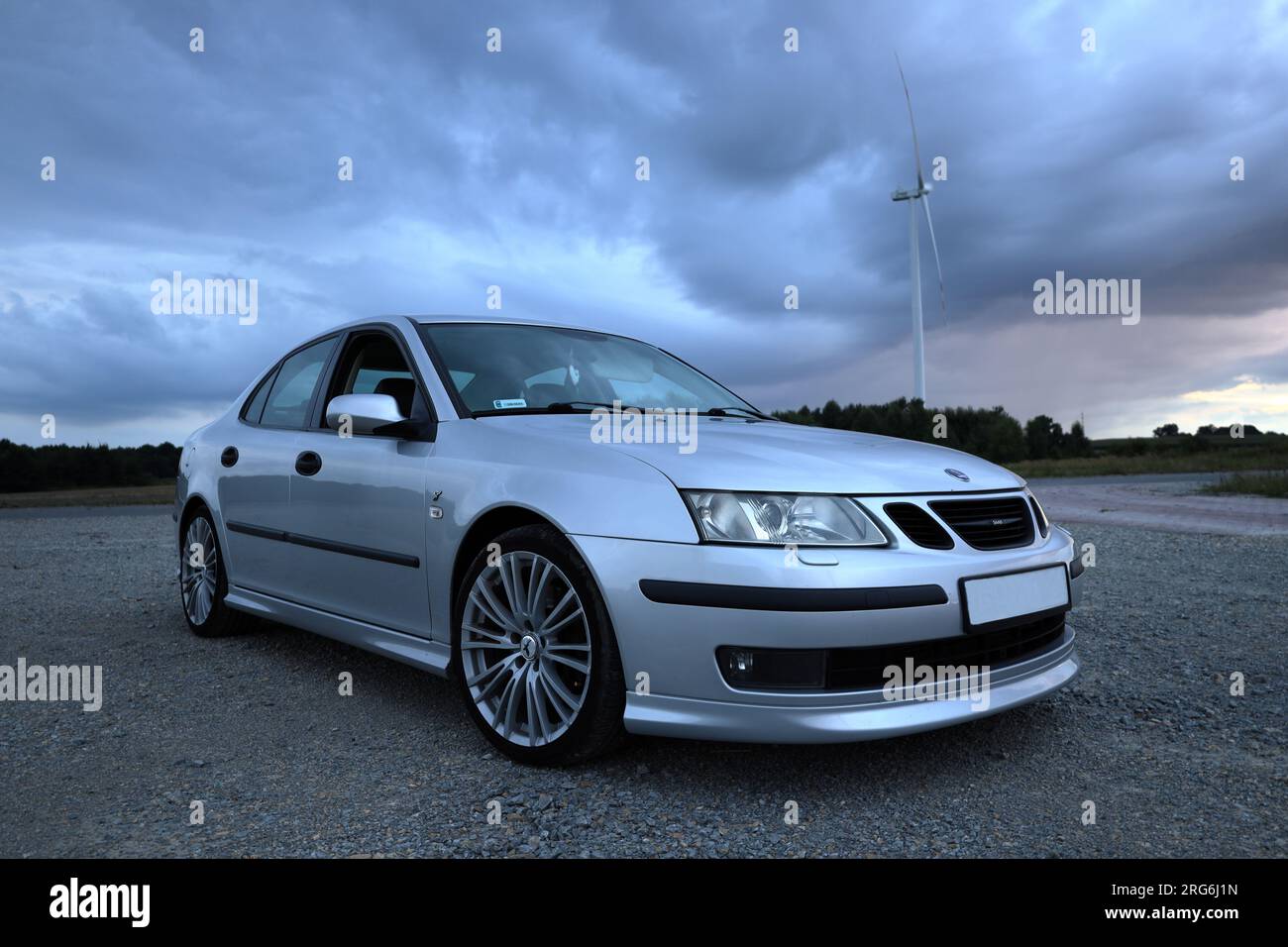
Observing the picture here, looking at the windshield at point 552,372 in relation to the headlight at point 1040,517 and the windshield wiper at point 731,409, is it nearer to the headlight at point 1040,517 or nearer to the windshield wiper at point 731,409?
the windshield wiper at point 731,409

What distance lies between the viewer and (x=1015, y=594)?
9.04 feet

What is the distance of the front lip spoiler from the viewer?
95.5 inches

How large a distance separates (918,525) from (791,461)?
1.33 ft

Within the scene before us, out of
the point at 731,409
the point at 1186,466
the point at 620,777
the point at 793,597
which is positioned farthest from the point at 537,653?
the point at 1186,466

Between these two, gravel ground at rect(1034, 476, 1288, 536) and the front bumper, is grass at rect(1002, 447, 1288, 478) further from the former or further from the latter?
the front bumper

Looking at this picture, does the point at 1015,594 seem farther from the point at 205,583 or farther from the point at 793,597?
the point at 205,583

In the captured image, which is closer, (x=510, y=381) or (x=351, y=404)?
(x=351, y=404)

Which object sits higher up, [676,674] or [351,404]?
[351,404]

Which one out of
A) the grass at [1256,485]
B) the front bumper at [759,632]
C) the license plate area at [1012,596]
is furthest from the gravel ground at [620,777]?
the grass at [1256,485]
